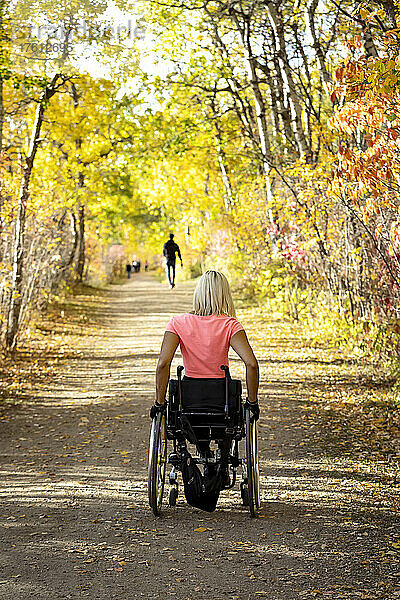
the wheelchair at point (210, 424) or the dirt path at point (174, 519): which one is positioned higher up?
the wheelchair at point (210, 424)

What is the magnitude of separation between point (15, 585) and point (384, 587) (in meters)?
1.98

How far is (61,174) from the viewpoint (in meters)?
20.1

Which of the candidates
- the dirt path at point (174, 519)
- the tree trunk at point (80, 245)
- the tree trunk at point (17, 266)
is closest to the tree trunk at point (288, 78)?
the tree trunk at point (17, 266)

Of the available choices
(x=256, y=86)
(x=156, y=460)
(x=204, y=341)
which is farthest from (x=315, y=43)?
(x=156, y=460)

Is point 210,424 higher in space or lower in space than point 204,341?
lower

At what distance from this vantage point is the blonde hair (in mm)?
5441

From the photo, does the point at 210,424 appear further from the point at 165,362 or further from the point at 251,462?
the point at 165,362

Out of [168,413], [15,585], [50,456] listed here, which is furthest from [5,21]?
[15,585]

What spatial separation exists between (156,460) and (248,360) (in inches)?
35.8

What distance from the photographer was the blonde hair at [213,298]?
544 centimetres

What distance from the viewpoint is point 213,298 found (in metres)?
5.44

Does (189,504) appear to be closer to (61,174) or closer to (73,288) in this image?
(61,174)

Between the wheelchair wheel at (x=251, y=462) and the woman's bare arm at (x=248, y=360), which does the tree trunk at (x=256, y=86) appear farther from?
the wheelchair wheel at (x=251, y=462)

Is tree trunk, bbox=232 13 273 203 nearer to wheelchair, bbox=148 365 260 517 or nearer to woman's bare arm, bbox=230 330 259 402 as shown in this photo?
woman's bare arm, bbox=230 330 259 402
